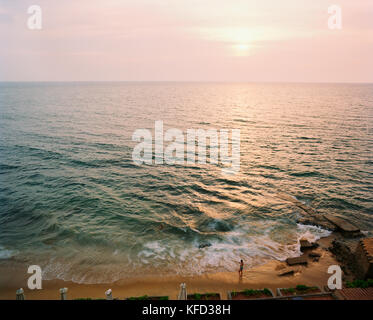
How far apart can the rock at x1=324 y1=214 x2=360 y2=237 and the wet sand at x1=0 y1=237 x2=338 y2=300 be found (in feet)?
17.6

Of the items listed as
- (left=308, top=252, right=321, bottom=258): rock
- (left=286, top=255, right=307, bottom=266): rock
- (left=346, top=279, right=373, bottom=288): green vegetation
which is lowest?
(left=286, top=255, right=307, bottom=266): rock

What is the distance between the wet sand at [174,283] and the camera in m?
19.6

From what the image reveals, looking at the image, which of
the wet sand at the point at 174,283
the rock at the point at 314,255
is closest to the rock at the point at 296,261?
the wet sand at the point at 174,283

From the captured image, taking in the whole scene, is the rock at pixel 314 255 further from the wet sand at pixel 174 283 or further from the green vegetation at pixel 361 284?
the green vegetation at pixel 361 284

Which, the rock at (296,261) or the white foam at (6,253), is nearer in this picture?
the rock at (296,261)

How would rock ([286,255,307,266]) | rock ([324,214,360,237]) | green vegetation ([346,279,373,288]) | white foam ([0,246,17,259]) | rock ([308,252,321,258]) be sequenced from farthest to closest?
rock ([324,214,360,237])
white foam ([0,246,17,259])
rock ([308,252,321,258])
rock ([286,255,307,266])
green vegetation ([346,279,373,288])

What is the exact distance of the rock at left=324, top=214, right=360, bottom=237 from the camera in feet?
84.6

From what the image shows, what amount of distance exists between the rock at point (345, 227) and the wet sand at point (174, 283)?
5.37m

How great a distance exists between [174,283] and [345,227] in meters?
18.9

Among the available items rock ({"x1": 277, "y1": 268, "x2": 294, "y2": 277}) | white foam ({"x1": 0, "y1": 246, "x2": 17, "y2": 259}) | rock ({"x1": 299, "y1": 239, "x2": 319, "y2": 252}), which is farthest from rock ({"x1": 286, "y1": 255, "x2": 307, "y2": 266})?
white foam ({"x1": 0, "y1": 246, "x2": 17, "y2": 259})

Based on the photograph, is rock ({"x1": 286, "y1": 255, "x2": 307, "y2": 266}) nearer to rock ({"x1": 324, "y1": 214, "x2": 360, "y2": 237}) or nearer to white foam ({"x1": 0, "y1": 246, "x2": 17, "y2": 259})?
rock ({"x1": 324, "y1": 214, "x2": 360, "y2": 237})

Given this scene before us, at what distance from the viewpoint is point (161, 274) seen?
21688 millimetres
